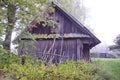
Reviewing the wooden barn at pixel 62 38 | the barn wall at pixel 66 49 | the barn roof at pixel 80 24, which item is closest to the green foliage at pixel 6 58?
the wooden barn at pixel 62 38

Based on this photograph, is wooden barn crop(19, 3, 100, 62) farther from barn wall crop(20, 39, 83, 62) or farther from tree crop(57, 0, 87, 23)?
tree crop(57, 0, 87, 23)

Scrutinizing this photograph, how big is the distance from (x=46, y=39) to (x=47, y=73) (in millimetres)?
13253

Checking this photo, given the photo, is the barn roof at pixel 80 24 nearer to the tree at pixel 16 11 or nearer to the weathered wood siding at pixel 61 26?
the weathered wood siding at pixel 61 26

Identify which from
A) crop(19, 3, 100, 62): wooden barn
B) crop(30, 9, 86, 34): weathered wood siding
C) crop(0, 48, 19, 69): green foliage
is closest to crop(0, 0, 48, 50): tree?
crop(0, 48, 19, 69): green foliage

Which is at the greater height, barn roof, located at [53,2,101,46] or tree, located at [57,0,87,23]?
tree, located at [57,0,87,23]

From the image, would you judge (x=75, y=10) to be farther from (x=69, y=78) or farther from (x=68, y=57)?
(x=69, y=78)

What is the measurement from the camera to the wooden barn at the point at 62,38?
25047 mm

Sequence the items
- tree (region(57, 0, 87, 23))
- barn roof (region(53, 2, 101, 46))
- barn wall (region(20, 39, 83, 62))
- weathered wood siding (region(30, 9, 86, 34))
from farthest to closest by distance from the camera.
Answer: tree (region(57, 0, 87, 23)) → weathered wood siding (region(30, 9, 86, 34)) → barn wall (region(20, 39, 83, 62)) → barn roof (region(53, 2, 101, 46))

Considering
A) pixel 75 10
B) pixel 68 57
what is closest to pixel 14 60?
pixel 68 57

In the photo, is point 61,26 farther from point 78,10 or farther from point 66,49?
point 78,10

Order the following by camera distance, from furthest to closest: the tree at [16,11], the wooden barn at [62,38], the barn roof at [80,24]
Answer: the wooden barn at [62,38] → the barn roof at [80,24] → the tree at [16,11]

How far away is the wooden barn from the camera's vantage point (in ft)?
82.2

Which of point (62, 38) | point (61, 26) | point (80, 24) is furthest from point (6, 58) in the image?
point (61, 26)

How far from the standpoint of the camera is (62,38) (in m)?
25.6
